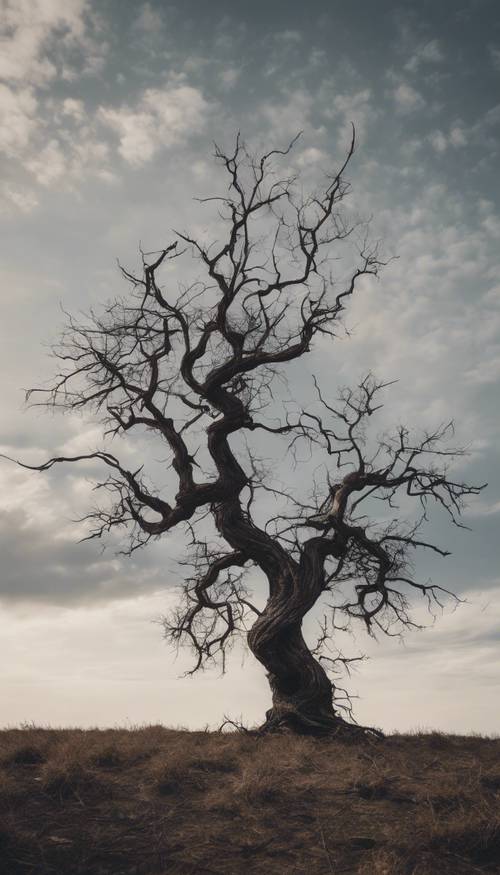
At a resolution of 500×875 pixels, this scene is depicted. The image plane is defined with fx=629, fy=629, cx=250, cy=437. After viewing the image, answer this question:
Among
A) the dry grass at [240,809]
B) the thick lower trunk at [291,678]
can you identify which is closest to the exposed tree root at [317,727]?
the thick lower trunk at [291,678]

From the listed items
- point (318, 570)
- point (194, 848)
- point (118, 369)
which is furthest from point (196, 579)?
point (194, 848)

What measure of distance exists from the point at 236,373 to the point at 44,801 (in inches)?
345

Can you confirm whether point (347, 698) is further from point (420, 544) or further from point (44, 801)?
point (44, 801)

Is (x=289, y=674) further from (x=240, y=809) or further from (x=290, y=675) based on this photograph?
(x=240, y=809)

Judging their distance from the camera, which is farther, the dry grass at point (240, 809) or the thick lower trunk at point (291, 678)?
the thick lower trunk at point (291, 678)

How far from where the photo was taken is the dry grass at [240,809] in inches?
226

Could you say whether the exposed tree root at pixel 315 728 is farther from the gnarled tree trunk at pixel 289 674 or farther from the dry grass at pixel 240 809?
the dry grass at pixel 240 809

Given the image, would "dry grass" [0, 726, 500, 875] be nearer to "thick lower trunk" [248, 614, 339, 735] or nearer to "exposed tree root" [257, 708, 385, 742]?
"exposed tree root" [257, 708, 385, 742]

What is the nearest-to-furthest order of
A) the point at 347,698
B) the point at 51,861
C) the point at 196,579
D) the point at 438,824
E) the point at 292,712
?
the point at 51,861, the point at 438,824, the point at 292,712, the point at 347,698, the point at 196,579

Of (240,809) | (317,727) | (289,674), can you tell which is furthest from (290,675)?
(240,809)

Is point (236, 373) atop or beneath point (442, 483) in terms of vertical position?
atop

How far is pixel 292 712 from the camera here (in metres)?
11.9

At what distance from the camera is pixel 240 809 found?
7.03 metres

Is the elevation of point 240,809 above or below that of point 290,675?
below
